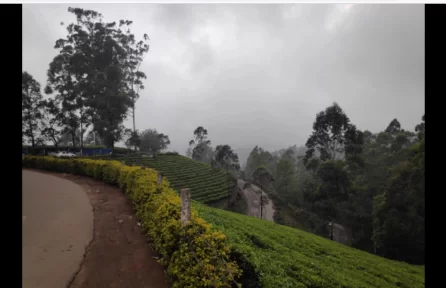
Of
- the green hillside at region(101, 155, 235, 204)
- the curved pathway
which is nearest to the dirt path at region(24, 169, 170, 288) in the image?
the curved pathway

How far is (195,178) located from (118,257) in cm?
2286

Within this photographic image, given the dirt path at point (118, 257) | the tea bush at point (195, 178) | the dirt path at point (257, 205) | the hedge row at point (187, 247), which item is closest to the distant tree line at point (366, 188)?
the dirt path at point (257, 205)

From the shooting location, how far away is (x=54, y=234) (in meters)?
5.63

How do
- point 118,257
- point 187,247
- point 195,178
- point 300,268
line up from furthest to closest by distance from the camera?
point 195,178, point 300,268, point 118,257, point 187,247

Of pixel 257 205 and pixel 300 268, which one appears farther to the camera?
pixel 257 205

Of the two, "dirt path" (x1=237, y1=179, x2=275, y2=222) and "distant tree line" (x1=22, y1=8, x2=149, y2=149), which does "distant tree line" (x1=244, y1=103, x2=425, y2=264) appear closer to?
"dirt path" (x1=237, y1=179, x2=275, y2=222)

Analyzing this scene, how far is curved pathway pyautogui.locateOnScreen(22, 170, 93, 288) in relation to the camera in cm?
410

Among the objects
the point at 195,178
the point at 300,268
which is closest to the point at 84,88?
the point at 195,178

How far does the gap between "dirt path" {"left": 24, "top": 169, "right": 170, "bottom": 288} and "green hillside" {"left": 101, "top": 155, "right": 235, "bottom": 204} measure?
15626mm

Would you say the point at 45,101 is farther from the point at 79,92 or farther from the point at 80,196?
the point at 80,196

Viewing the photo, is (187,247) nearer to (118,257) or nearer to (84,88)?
(118,257)

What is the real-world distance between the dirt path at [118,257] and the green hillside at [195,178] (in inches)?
615
